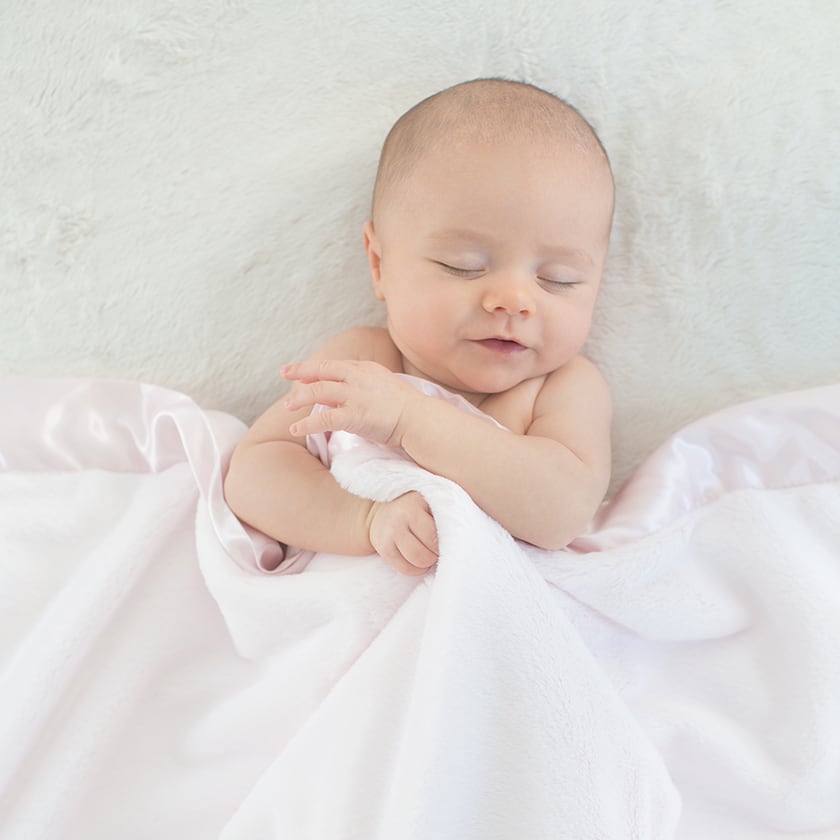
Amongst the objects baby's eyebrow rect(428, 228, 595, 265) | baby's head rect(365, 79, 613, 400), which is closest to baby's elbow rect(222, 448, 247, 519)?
baby's head rect(365, 79, 613, 400)

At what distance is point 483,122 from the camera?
112cm

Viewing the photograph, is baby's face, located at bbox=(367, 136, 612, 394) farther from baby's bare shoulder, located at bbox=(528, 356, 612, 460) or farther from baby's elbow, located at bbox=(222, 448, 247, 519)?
baby's elbow, located at bbox=(222, 448, 247, 519)

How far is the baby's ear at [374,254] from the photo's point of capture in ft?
3.97

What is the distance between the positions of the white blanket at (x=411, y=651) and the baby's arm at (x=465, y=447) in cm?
3

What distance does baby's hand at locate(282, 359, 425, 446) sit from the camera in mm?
1016

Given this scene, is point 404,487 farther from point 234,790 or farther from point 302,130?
point 302,130

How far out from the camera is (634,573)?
108 centimetres

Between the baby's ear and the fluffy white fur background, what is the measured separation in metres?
0.08

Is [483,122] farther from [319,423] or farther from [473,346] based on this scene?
[319,423]

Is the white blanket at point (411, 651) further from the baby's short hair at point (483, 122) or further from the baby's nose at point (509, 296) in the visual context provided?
the baby's short hair at point (483, 122)

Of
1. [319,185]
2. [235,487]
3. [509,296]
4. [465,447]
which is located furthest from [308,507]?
[319,185]

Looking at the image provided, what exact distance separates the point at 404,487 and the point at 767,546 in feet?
1.45

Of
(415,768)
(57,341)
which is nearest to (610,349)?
(415,768)

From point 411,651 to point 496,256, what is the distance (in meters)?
0.46
